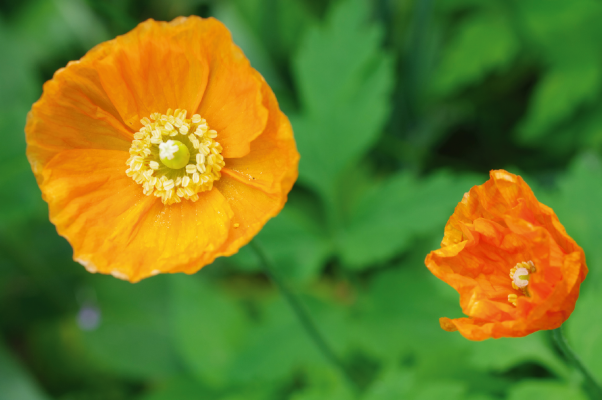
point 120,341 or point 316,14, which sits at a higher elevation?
point 316,14

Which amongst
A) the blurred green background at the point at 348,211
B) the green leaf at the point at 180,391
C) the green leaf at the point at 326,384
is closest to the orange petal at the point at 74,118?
the blurred green background at the point at 348,211

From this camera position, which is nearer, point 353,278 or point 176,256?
point 176,256

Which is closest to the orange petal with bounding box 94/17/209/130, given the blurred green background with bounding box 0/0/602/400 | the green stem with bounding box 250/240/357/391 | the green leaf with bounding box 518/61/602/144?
the green stem with bounding box 250/240/357/391

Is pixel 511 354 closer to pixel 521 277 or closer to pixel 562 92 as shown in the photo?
pixel 521 277

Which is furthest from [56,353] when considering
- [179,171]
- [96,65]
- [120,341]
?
[96,65]

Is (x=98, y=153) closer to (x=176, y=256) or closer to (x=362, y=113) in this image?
(x=176, y=256)

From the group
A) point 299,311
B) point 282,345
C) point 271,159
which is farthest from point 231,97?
point 282,345

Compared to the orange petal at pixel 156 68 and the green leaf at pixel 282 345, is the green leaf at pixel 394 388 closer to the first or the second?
the green leaf at pixel 282 345
